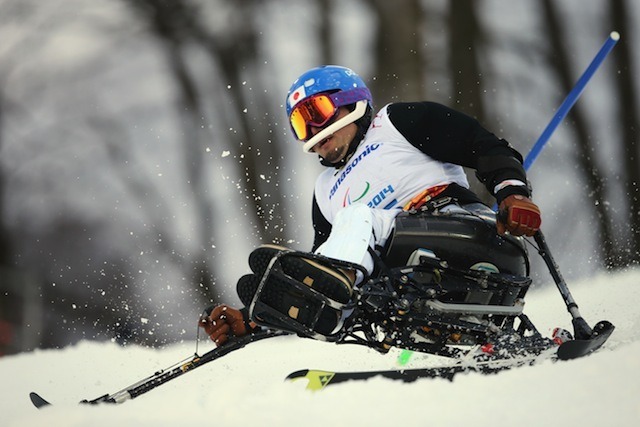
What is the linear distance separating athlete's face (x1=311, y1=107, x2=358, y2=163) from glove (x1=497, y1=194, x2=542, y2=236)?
3.08 feet

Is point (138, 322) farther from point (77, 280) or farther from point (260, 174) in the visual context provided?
point (260, 174)

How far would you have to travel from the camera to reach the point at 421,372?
422 cm

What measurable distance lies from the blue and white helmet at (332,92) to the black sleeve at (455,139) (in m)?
0.17

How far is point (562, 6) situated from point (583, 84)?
19.6 feet

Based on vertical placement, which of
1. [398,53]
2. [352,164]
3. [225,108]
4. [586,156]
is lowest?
[586,156]

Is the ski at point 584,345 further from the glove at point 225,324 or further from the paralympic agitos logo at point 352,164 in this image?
the glove at point 225,324

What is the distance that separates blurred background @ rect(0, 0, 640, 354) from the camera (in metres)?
10.5

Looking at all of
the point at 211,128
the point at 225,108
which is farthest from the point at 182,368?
the point at 211,128

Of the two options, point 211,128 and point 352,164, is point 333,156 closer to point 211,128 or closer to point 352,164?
point 352,164

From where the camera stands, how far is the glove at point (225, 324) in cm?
439

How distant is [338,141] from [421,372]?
1155 mm

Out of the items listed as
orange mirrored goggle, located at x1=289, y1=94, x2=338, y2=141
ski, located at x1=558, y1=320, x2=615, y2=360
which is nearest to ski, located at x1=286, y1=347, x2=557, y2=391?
ski, located at x1=558, y1=320, x2=615, y2=360

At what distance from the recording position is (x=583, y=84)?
5.70m

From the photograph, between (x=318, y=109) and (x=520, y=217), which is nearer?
(x=520, y=217)
